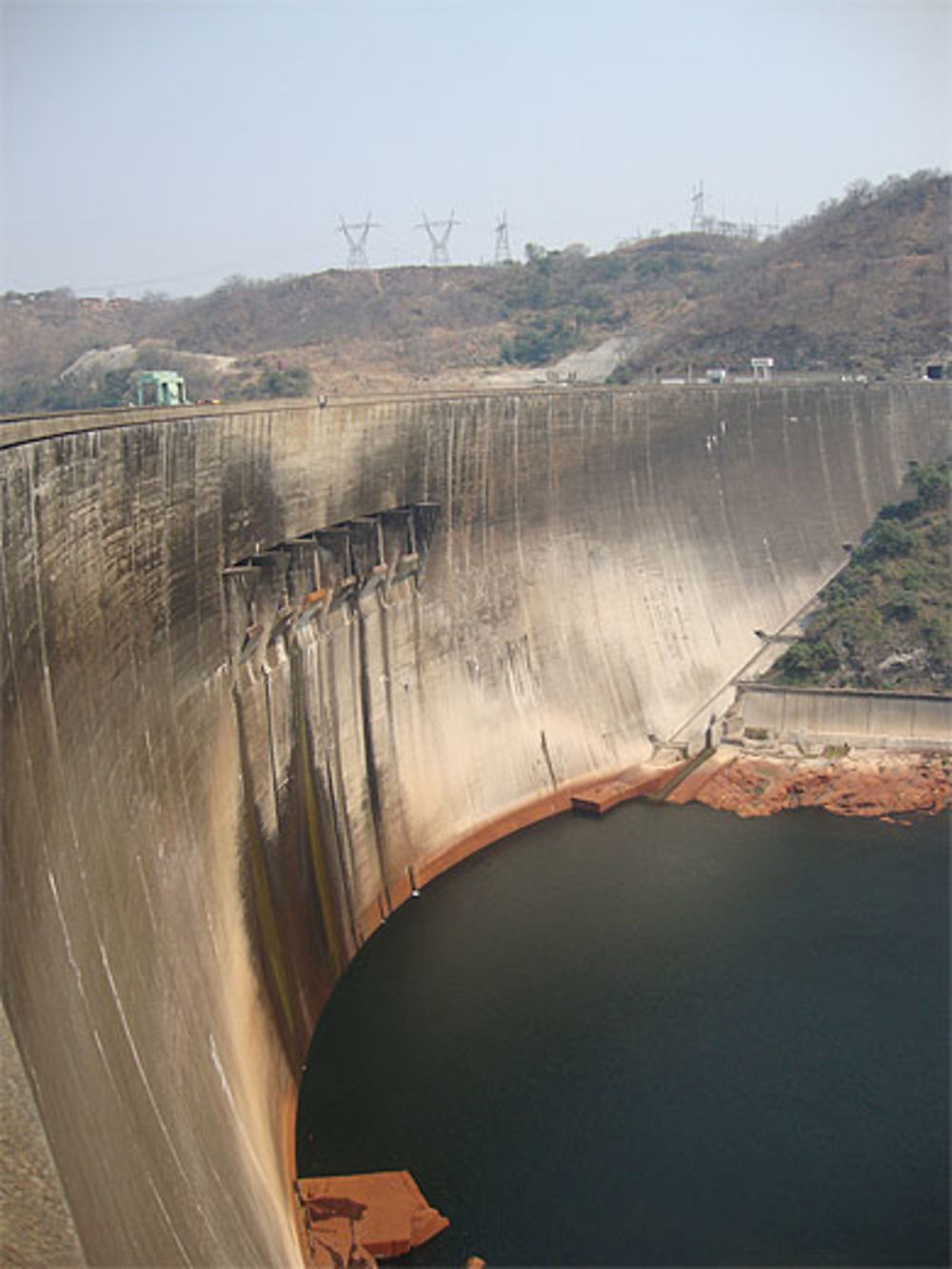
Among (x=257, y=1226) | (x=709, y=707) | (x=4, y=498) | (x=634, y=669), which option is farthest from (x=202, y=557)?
(x=709, y=707)

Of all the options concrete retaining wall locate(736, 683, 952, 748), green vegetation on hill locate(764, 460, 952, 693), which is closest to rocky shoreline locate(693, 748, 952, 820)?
concrete retaining wall locate(736, 683, 952, 748)

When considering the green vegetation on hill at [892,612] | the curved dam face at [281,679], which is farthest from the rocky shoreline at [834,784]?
the green vegetation on hill at [892,612]

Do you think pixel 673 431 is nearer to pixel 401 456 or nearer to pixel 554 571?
pixel 554 571

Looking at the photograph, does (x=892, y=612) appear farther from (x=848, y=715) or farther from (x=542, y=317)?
(x=542, y=317)

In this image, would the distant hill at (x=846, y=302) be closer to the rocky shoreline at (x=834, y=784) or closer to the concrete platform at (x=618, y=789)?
the rocky shoreline at (x=834, y=784)

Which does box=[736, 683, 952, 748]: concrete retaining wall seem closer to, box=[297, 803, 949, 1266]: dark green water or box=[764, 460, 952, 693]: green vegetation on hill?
box=[764, 460, 952, 693]: green vegetation on hill

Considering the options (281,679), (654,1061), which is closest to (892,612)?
(654,1061)
